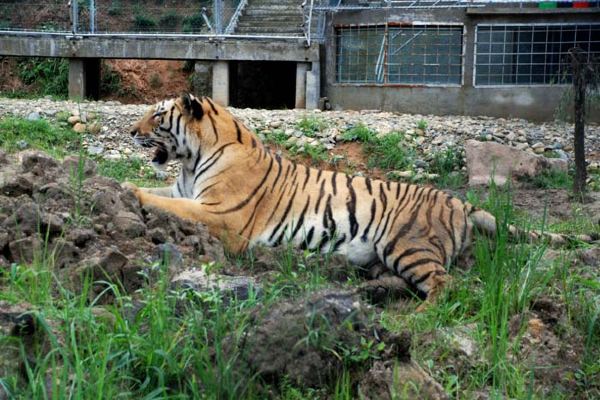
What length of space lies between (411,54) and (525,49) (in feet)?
6.94

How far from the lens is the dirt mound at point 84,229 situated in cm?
480

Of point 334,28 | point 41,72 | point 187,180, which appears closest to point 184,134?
point 187,180

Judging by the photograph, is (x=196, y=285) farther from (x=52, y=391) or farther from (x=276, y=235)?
(x=276, y=235)

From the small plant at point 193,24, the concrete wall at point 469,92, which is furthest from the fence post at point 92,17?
the concrete wall at point 469,92

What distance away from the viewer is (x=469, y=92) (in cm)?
1703

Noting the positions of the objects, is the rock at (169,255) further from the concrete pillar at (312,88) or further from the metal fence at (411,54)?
the metal fence at (411,54)

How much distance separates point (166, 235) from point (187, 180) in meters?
1.41

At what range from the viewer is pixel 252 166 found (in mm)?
6934

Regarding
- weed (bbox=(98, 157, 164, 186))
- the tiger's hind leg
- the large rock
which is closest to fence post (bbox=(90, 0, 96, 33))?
weed (bbox=(98, 157, 164, 186))

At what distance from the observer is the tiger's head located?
713 cm

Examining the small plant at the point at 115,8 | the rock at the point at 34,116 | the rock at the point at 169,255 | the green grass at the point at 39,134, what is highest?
the small plant at the point at 115,8

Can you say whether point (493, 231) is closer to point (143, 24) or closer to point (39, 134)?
point (39, 134)

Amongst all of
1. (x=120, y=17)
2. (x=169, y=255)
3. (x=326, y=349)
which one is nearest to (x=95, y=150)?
(x=120, y=17)

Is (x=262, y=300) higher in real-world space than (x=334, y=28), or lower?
lower
